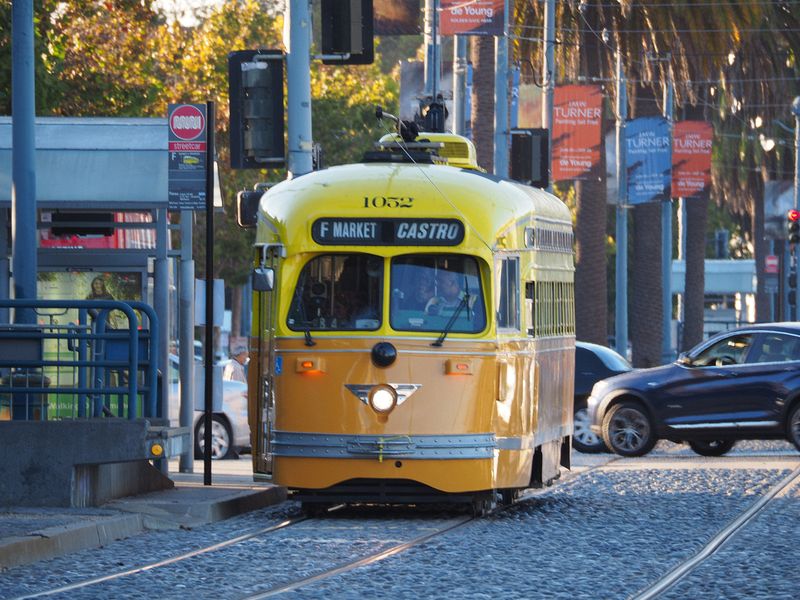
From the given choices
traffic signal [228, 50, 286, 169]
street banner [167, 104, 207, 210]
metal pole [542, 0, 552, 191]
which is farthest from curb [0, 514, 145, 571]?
metal pole [542, 0, 552, 191]

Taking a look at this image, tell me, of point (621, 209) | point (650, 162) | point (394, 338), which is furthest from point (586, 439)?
point (621, 209)

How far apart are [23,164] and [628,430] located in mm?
11308

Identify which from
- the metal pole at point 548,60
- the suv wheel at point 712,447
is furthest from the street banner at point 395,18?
the suv wheel at point 712,447

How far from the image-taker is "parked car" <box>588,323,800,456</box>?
25.5 meters

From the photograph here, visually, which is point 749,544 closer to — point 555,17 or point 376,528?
point 376,528

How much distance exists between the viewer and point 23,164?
1767 centimetres

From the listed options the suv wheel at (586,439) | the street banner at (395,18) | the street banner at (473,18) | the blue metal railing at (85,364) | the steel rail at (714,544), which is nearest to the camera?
the steel rail at (714,544)

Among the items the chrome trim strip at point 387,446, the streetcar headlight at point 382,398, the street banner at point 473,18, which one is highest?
the street banner at point 473,18

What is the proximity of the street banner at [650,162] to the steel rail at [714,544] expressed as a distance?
2210 cm

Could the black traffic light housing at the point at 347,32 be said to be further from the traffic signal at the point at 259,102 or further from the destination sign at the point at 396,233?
the destination sign at the point at 396,233

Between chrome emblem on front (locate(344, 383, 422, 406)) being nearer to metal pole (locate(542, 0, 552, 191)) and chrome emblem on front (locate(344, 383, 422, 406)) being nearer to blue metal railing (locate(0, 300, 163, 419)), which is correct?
blue metal railing (locate(0, 300, 163, 419))

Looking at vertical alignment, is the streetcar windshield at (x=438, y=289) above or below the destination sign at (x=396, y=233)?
below

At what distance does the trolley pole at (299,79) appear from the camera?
829 inches

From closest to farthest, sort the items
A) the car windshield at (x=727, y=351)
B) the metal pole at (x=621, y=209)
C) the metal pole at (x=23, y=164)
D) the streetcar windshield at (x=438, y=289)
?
1. the streetcar windshield at (x=438, y=289)
2. the metal pole at (x=23, y=164)
3. the car windshield at (x=727, y=351)
4. the metal pole at (x=621, y=209)
